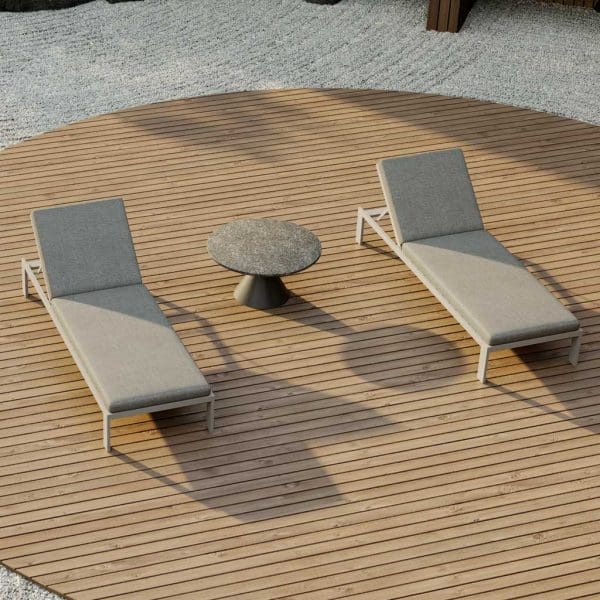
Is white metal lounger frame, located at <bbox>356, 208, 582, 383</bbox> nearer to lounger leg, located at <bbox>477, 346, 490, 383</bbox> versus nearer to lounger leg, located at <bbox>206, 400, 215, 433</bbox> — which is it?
lounger leg, located at <bbox>477, 346, 490, 383</bbox>

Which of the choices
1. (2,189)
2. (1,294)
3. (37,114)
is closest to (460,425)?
(1,294)

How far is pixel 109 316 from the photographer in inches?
274

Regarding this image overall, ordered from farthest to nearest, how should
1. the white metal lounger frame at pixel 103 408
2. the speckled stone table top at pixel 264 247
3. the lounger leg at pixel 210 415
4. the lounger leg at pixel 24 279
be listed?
the lounger leg at pixel 24 279
the speckled stone table top at pixel 264 247
the lounger leg at pixel 210 415
the white metal lounger frame at pixel 103 408

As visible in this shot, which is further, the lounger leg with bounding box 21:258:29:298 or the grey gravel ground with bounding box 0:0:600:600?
the grey gravel ground with bounding box 0:0:600:600

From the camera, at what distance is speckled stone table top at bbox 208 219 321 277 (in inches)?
289

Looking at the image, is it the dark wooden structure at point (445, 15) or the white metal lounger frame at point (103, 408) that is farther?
the dark wooden structure at point (445, 15)

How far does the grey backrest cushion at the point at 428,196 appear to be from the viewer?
7.85 meters

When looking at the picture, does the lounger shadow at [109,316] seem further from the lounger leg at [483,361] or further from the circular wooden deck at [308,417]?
the lounger leg at [483,361]

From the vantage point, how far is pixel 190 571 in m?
5.79

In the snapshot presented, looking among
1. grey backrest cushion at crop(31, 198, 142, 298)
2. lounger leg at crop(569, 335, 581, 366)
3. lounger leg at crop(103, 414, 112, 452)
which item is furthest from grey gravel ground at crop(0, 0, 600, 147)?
lounger leg at crop(103, 414, 112, 452)

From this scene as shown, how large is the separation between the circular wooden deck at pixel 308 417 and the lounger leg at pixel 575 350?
60 mm

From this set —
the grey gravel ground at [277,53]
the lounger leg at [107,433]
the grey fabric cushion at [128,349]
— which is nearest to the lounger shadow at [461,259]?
the grey fabric cushion at [128,349]

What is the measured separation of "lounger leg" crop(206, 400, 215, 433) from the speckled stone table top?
1039mm

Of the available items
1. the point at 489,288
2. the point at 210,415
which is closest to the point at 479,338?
the point at 489,288
